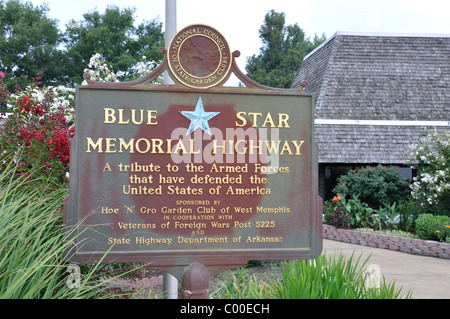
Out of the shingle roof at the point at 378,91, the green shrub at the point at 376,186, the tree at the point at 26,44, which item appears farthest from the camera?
the tree at the point at 26,44

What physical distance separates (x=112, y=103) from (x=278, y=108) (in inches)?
55.3

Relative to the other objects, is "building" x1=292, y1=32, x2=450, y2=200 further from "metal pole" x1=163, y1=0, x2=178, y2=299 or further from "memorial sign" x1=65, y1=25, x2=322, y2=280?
"memorial sign" x1=65, y1=25, x2=322, y2=280

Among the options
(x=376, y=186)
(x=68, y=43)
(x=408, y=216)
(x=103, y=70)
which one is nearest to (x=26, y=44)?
(x=68, y=43)

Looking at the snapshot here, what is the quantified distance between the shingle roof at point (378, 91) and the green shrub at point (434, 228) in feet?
14.8

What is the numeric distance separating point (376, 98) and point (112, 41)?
2257 centimetres

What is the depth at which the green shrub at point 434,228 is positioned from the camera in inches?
392

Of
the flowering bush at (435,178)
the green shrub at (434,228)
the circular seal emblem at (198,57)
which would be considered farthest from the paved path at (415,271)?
the circular seal emblem at (198,57)

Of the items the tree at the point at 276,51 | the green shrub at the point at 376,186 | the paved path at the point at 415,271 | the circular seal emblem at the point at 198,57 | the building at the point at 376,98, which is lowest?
the paved path at the point at 415,271

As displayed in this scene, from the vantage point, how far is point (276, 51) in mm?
32438

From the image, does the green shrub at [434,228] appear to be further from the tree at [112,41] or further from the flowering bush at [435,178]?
the tree at [112,41]

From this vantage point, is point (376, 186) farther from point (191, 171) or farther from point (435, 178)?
point (191, 171)
